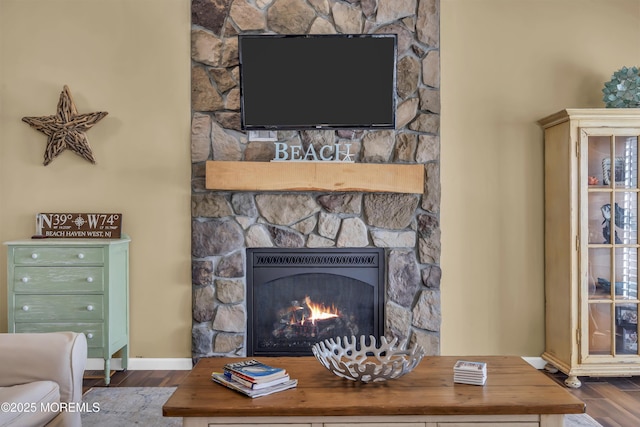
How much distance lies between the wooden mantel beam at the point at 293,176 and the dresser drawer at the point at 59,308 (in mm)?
1034

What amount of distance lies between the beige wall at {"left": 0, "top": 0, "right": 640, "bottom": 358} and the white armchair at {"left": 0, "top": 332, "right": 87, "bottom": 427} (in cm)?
144

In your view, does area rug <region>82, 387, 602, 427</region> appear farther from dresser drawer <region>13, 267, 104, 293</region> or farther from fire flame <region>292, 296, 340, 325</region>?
fire flame <region>292, 296, 340, 325</region>

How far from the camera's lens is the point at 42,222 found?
335 centimetres

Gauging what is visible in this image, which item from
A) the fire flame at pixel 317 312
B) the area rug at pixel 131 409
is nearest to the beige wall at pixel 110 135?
the area rug at pixel 131 409

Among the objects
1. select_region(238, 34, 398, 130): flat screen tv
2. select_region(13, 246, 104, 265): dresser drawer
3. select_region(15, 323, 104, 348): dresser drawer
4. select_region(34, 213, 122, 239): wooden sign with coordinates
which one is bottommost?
select_region(15, 323, 104, 348): dresser drawer

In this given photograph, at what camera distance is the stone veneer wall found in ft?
11.0

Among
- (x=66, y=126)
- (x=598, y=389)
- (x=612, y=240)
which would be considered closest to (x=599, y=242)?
(x=612, y=240)

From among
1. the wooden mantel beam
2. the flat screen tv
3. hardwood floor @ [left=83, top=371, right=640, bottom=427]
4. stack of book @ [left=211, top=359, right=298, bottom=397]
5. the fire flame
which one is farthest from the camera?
the fire flame

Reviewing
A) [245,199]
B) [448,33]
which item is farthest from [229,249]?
[448,33]

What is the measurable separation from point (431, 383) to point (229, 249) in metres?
1.81

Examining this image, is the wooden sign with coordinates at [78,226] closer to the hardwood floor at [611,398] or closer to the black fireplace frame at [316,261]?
the black fireplace frame at [316,261]

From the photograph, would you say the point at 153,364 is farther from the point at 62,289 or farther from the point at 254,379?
the point at 254,379

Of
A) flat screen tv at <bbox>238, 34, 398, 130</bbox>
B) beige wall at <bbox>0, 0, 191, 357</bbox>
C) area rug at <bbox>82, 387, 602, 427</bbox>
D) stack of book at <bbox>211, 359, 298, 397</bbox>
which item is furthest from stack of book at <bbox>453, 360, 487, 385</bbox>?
beige wall at <bbox>0, 0, 191, 357</bbox>

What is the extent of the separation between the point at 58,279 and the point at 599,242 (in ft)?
11.0
